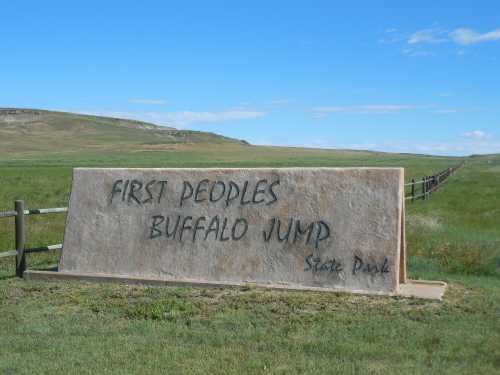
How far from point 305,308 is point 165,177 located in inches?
119

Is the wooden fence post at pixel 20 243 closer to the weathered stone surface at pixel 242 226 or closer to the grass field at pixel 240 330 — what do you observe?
the grass field at pixel 240 330


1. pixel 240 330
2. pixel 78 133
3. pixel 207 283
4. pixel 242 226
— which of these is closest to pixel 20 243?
pixel 207 283

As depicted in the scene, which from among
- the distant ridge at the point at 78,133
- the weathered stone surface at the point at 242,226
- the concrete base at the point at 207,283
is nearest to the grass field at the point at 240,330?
the concrete base at the point at 207,283

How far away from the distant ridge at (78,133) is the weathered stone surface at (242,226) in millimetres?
102111

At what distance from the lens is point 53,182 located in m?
33.8

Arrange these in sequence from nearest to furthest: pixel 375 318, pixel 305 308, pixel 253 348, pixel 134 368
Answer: pixel 134 368 < pixel 253 348 < pixel 375 318 < pixel 305 308

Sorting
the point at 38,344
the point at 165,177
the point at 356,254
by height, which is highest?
the point at 165,177

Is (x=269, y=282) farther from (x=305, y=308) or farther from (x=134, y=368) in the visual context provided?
(x=134, y=368)

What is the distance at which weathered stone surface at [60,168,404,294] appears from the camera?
27.2 feet

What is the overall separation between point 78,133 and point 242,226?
143121 mm

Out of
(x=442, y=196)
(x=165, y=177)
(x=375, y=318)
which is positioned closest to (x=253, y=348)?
(x=375, y=318)

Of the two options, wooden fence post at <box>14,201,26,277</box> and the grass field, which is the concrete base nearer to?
the grass field

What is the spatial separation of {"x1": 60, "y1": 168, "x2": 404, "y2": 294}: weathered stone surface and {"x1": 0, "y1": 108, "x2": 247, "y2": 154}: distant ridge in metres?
102

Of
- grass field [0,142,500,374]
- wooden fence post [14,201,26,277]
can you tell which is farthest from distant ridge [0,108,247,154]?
grass field [0,142,500,374]
